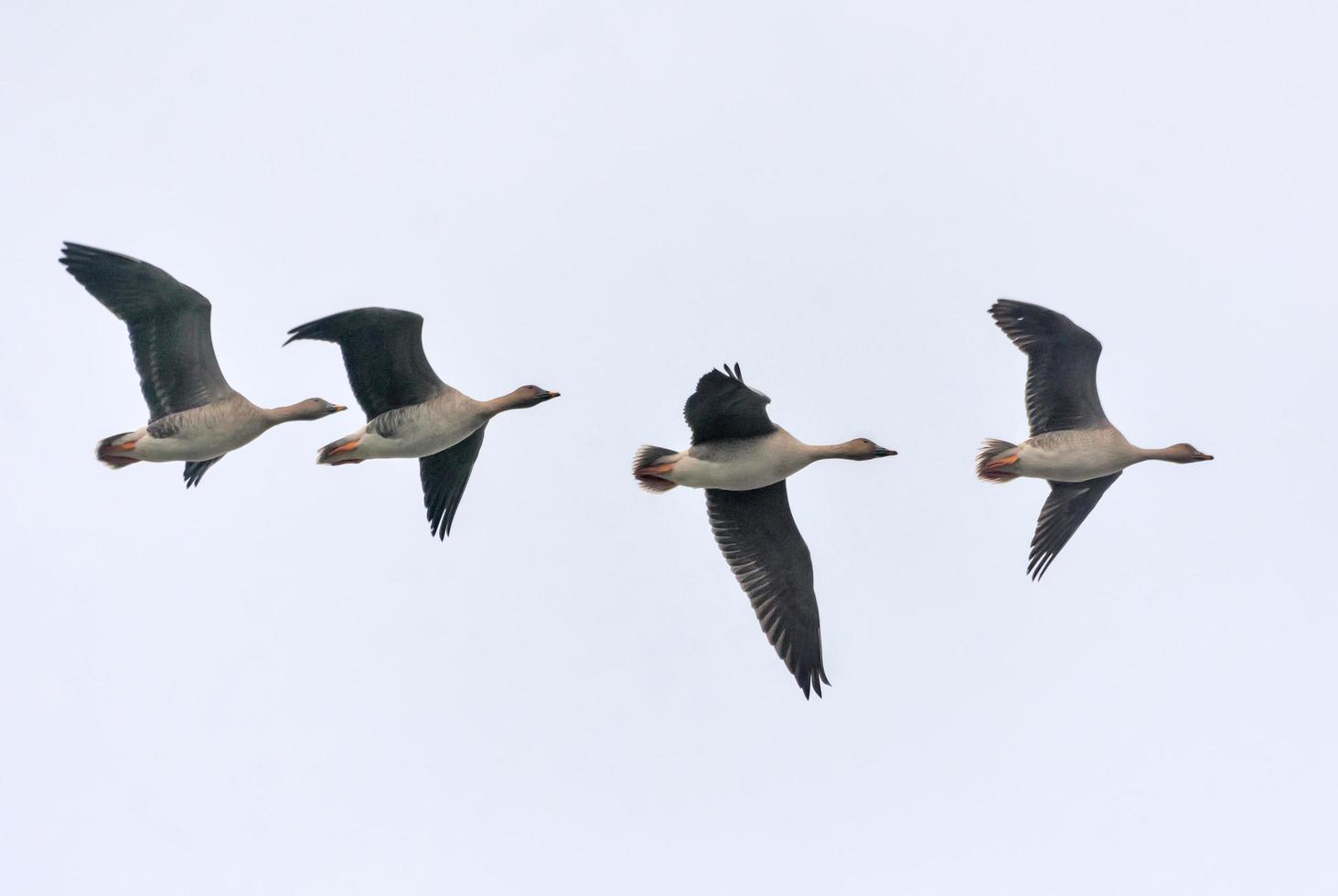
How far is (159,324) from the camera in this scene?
23.9m

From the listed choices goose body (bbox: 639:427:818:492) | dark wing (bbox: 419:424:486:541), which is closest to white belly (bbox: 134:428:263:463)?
dark wing (bbox: 419:424:486:541)

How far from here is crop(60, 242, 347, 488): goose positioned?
2373 cm

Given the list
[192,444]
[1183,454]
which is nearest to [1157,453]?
[1183,454]

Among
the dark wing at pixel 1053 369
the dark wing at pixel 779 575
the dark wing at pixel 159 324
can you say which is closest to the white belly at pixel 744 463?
the dark wing at pixel 779 575

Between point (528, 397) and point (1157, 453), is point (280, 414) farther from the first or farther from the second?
point (1157, 453)

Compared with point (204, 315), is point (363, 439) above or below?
below

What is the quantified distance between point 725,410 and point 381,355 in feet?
14.5

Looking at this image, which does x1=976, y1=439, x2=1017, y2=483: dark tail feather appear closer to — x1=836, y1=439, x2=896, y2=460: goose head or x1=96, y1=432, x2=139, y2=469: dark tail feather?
x1=836, y1=439, x2=896, y2=460: goose head

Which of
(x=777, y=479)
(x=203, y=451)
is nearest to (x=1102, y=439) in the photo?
(x=777, y=479)

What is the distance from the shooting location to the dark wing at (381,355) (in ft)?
75.6

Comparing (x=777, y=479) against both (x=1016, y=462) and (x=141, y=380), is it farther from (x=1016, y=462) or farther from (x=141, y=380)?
(x=141, y=380)

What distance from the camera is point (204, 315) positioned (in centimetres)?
2402

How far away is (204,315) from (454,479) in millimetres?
4034

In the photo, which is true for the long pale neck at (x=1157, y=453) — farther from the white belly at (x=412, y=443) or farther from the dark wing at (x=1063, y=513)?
the white belly at (x=412, y=443)
